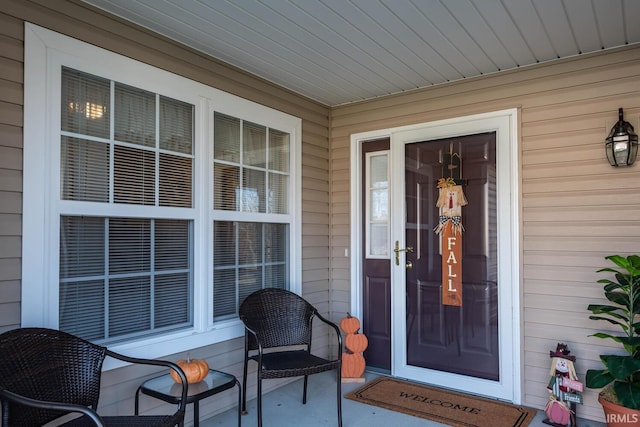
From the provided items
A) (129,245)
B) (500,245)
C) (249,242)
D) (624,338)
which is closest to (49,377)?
(129,245)

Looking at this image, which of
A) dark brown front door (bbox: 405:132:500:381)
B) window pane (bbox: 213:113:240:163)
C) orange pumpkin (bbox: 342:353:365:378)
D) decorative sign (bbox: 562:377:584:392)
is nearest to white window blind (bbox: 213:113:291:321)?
window pane (bbox: 213:113:240:163)

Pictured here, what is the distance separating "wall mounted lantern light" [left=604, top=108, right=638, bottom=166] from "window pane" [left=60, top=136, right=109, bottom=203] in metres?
3.17

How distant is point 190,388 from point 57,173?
4.40ft

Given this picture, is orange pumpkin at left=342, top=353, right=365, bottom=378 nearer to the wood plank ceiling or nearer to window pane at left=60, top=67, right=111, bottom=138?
the wood plank ceiling

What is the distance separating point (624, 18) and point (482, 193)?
141 cm

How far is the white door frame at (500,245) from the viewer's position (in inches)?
127

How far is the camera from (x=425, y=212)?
12.1 feet

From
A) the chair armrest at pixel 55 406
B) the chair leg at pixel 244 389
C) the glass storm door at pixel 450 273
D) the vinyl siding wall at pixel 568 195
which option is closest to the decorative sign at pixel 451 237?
the glass storm door at pixel 450 273

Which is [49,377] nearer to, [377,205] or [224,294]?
[224,294]

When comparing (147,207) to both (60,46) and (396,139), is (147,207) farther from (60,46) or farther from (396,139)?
(396,139)

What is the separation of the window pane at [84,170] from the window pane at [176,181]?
1.18 ft

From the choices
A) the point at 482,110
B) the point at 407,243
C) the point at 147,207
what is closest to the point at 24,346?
the point at 147,207

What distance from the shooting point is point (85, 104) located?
2.39 metres

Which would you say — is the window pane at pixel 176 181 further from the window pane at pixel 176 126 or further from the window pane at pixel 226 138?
the window pane at pixel 226 138
